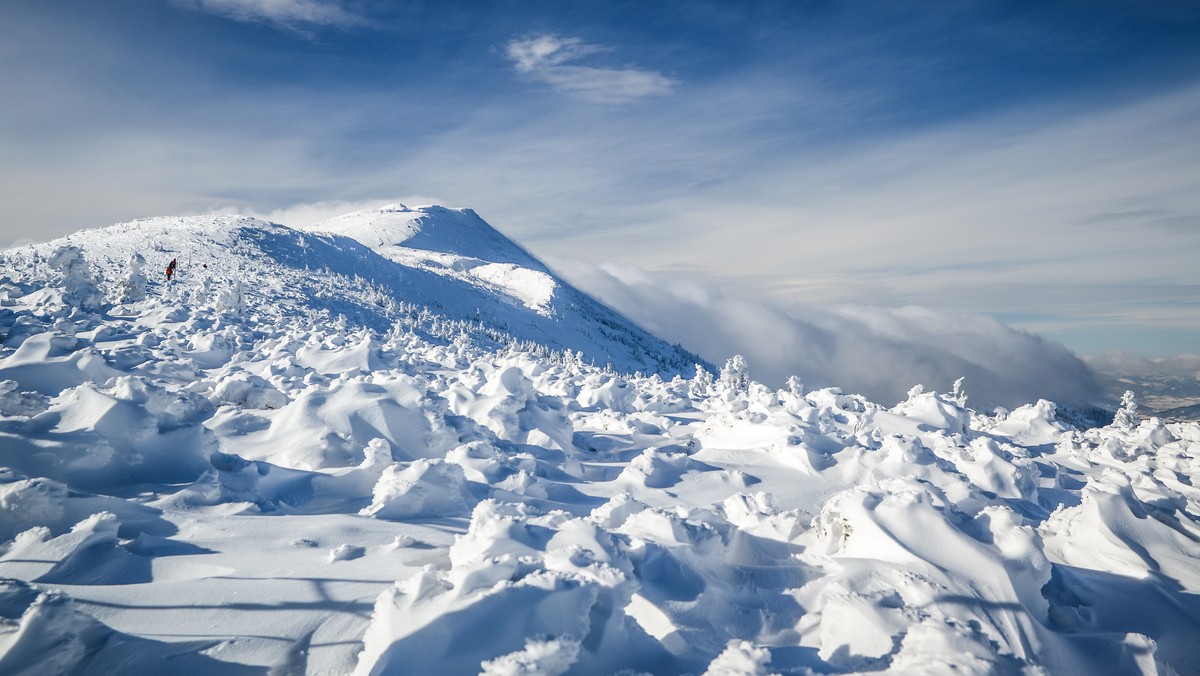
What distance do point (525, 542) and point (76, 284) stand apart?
3324 centimetres

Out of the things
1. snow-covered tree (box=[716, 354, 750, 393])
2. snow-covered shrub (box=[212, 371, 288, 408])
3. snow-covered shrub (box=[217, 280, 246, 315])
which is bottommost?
snow-covered tree (box=[716, 354, 750, 393])

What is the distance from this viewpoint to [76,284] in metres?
27.2

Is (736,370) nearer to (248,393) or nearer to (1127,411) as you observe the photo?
(1127,411)

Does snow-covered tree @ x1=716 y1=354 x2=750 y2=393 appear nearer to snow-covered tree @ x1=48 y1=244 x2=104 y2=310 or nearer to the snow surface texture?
the snow surface texture

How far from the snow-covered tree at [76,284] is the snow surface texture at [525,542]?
1284 centimetres

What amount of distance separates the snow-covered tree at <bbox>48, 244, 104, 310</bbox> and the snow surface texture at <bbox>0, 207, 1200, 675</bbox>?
12836mm

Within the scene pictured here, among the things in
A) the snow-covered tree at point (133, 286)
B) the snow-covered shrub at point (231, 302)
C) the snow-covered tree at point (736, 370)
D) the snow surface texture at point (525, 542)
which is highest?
the snow-covered tree at point (133, 286)

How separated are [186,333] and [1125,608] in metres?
31.0

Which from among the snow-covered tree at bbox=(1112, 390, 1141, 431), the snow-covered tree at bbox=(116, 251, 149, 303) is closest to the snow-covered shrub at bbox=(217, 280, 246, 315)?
the snow-covered tree at bbox=(116, 251, 149, 303)

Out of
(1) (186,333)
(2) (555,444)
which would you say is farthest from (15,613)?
(1) (186,333)

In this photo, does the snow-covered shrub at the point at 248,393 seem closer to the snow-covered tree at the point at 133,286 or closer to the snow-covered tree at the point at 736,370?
the snow-covered tree at the point at 133,286

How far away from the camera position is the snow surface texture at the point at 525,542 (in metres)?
4.45

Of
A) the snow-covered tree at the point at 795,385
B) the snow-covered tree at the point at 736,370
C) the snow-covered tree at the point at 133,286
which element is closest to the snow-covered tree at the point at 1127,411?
the snow-covered tree at the point at 795,385

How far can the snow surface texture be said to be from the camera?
445cm
